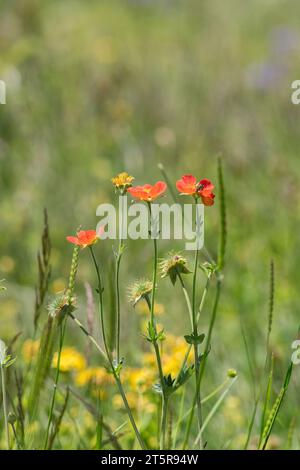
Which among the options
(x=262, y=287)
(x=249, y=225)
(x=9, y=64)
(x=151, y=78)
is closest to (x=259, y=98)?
(x=151, y=78)

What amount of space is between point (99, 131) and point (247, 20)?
5729 mm

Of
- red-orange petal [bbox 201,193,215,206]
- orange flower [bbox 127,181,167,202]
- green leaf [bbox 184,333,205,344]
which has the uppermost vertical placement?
orange flower [bbox 127,181,167,202]

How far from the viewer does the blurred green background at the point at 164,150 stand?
10.2 ft

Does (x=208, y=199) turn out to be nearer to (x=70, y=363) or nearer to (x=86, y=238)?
(x=86, y=238)

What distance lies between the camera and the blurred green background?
10.2ft

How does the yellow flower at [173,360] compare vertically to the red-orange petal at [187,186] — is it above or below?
below

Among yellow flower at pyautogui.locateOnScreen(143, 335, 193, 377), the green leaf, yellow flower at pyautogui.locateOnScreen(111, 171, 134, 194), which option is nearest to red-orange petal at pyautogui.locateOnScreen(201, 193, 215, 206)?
yellow flower at pyautogui.locateOnScreen(111, 171, 134, 194)

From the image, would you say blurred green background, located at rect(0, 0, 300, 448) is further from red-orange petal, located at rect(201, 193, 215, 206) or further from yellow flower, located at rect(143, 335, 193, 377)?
red-orange petal, located at rect(201, 193, 215, 206)

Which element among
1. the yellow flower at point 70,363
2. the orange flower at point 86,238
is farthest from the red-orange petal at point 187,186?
the yellow flower at point 70,363

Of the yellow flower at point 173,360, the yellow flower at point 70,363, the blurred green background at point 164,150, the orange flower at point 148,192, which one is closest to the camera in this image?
the orange flower at point 148,192

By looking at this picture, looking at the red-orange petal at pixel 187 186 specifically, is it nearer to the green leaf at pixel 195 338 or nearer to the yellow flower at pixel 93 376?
the green leaf at pixel 195 338

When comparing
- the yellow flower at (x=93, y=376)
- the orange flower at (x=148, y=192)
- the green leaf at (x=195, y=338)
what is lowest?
the yellow flower at (x=93, y=376)

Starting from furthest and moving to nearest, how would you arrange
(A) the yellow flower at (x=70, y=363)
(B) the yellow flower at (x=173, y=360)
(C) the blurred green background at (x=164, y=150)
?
(C) the blurred green background at (x=164, y=150), (A) the yellow flower at (x=70, y=363), (B) the yellow flower at (x=173, y=360)
